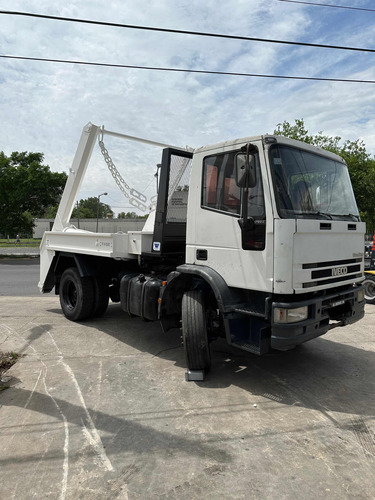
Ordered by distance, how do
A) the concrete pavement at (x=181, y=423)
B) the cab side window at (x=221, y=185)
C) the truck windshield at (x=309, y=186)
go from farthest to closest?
1. the cab side window at (x=221, y=185)
2. the truck windshield at (x=309, y=186)
3. the concrete pavement at (x=181, y=423)

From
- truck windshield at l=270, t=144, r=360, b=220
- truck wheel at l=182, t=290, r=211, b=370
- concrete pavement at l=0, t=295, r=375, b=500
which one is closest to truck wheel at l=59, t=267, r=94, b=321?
concrete pavement at l=0, t=295, r=375, b=500

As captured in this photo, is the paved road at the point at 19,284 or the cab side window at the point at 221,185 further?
the paved road at the point at 19,284

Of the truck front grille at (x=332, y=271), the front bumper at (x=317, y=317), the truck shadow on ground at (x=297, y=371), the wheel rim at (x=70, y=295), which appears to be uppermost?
the truck front grille at (x=332, y=271)

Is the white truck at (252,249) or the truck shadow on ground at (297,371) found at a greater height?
the white truck at (252,249)

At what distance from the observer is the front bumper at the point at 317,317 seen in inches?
143

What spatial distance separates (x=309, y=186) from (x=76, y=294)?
15.6 feet

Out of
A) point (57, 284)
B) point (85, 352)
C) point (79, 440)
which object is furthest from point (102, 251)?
point (79, 440)

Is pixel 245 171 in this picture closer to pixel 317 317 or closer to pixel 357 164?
pixel 317 317

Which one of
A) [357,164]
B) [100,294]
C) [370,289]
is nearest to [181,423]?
[100,294]

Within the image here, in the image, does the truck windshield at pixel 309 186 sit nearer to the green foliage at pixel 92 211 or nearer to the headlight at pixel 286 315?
the headlight at pixel 286 315

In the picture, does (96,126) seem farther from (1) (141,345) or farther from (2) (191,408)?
(2) (191,408)

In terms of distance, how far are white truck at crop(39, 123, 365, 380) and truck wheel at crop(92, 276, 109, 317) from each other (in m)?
1.40

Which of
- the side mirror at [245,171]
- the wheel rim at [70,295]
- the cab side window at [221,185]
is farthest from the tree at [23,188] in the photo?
the side mirror at [245,171]

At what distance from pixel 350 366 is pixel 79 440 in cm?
352
